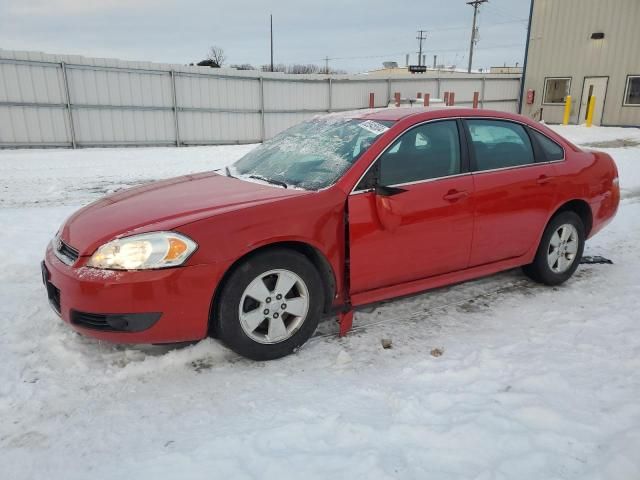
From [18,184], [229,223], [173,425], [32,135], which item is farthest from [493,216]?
[32,135]

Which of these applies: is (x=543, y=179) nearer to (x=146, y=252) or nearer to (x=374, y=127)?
(x=374, y=127)

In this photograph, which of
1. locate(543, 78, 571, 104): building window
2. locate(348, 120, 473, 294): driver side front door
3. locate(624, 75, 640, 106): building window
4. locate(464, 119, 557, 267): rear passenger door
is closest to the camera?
locate(348, 120, 473, 294): driver side front door

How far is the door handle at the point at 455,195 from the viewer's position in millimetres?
3496

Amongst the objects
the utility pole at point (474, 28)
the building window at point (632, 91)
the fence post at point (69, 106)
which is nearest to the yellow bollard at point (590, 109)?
the building window at point (632, 91)

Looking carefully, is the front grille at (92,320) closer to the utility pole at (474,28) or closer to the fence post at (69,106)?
the fence post at (69,106)

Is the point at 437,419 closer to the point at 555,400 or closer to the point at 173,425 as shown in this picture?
the point at 555,400

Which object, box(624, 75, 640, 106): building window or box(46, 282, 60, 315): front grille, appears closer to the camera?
box(46, 282, 60, 315): front grille

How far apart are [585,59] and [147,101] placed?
18.8 meters

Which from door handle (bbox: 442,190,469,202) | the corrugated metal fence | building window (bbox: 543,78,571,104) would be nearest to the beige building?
building window (bbox: 543,78,571,104)

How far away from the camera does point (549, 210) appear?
410 cm

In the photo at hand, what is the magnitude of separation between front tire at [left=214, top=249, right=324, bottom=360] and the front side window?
2.90 ft

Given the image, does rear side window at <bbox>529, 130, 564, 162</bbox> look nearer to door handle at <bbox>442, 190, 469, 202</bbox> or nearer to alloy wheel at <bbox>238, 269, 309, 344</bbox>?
door handle at <bbox>442, 190, 469, 202</bbox>

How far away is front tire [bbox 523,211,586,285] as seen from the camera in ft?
13.8

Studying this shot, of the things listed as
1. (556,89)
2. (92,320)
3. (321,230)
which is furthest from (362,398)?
(556,89)
